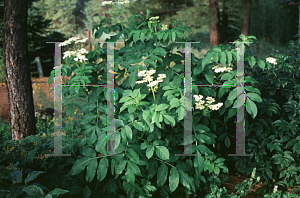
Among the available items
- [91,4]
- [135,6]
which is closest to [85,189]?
[135,6]

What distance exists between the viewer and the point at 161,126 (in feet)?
6.24

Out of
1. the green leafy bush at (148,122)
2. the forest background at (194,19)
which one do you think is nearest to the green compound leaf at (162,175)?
the green leafy bush at (148,122)

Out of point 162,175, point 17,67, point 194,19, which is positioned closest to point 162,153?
point 162,175

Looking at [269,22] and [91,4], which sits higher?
[91,4]

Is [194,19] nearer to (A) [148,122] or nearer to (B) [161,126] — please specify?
(B) [161,126]

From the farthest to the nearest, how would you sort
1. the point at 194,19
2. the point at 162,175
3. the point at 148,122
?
the point at 194,19
the point at 162,175
the point at 148,122

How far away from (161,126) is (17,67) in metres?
2.33

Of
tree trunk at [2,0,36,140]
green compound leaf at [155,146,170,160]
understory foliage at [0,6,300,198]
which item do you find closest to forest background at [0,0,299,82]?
tree trunk at [2,0,36,140]

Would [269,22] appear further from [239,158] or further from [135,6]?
[239,158]

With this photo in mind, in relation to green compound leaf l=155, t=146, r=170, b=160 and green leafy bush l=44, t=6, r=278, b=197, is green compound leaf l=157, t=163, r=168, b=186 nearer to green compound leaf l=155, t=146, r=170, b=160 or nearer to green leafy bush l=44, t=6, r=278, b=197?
green leafy bush l=44, t=6, r=278, b=197

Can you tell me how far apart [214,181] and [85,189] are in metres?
0.98

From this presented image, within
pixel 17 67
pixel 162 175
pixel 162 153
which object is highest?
pixel 17 67

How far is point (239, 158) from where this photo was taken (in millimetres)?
2410

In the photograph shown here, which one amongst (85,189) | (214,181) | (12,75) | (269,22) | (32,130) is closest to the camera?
(85,189)
